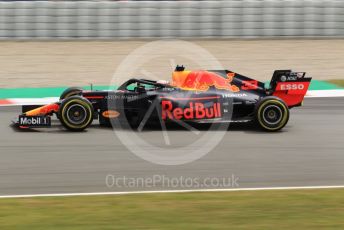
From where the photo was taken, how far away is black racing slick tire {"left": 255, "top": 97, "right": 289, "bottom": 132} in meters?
11.8

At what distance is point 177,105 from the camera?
1173 centimetres

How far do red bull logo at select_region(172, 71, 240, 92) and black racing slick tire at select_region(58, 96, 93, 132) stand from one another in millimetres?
1484

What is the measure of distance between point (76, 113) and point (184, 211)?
14.9 feet

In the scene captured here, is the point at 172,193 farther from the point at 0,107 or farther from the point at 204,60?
→ the point at 204,60

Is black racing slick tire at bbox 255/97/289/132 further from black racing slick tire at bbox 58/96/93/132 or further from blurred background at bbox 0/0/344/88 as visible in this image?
blurred background at bbox 0/0/344/88

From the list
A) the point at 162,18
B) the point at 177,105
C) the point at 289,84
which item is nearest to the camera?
the point at 177,105

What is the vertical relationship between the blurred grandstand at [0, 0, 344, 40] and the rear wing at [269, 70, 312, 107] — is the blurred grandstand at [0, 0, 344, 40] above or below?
above

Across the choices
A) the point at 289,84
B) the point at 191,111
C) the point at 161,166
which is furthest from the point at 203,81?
the point at 161,166

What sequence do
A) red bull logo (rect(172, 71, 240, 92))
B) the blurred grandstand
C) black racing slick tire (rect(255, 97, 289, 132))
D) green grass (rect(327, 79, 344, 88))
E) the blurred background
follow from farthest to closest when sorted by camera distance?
the blurred grandstand, the blurred background, green grass (rect(327, 79, 344, 88)), red bull logo (rect(172, 71, 240, 92)), black racing slick tire (rect(255, 97, 289, 132))

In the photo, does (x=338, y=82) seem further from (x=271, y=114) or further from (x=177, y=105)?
(x=177, y=105)

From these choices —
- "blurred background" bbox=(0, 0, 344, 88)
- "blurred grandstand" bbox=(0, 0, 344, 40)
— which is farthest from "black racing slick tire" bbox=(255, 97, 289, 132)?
"blurred grandstand" bbox=(0, 0, 344, 40)

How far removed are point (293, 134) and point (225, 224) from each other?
5020 millimetres

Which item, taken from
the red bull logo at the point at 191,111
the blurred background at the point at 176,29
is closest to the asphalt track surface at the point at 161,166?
the red bull logo at the point at 191,111

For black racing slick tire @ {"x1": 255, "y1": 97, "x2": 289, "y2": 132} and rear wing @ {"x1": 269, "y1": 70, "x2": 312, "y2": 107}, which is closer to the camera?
black racing slick tire @ {"x1": 255, "y1": 97, "x2": 289, "y2": 132}
